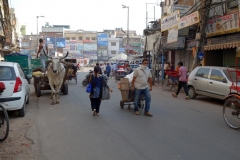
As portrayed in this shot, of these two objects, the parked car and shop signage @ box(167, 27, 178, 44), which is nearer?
the parked car

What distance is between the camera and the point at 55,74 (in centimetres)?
1146

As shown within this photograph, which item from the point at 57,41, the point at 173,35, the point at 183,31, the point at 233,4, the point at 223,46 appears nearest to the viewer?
the point at 223,46

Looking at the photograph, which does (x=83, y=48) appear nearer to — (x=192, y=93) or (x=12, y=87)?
(x=192, y=93)

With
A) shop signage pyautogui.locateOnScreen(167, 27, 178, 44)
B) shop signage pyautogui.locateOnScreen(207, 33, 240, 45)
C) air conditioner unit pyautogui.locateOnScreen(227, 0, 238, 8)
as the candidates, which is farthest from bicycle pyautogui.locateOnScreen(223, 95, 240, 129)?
shop signage pyautogui.locateOnScreen(167, 27, 178, 44)

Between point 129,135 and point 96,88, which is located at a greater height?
point 96,88

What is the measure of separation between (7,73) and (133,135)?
4416 mm

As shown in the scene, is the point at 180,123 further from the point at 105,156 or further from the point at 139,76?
the point at 105,156

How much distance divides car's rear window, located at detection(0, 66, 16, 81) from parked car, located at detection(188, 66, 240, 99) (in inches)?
303

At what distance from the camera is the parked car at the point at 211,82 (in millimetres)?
10812

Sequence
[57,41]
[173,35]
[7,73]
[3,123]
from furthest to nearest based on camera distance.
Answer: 1. [57,41]
2. [173,35]
3. [7,73]
4. [3,123]

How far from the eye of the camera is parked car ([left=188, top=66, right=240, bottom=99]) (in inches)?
426

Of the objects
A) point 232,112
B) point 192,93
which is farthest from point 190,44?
point 232,112

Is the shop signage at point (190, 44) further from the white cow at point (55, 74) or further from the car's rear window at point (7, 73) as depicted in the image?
the car's rear window at point (7, 73)

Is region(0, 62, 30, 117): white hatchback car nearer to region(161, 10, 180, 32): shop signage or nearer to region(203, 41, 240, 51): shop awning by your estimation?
region(203, 41, 240, 51): shop awning
